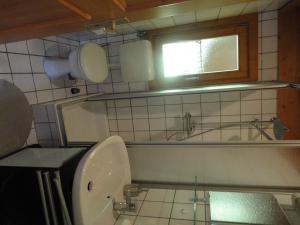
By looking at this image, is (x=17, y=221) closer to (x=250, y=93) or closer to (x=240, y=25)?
(x=250, y=93)

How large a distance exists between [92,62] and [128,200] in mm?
953

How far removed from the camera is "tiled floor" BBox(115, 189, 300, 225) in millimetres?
960

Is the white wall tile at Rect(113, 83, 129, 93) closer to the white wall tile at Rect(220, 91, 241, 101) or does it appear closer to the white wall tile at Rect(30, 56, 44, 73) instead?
the white wall tile at Rect(30, 56, 44, 73)

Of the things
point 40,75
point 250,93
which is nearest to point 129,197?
point 40,75

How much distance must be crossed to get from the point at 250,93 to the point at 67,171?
158 centimetres

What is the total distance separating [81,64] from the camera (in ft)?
4.29

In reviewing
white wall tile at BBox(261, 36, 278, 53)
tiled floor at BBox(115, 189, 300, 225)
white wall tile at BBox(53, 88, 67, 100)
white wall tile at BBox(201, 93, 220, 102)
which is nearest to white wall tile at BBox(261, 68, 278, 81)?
white wall tile at BBox(261, 36, 278, 53)

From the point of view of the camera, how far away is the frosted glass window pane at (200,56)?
69.9 inches

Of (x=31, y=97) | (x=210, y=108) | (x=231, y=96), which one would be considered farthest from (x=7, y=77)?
(x=231, y=96)

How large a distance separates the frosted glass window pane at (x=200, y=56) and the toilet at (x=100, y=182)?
1125 millimetres

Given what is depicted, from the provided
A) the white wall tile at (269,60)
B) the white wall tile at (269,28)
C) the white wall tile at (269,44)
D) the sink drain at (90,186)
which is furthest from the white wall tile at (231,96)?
the sink drain at (90,186)

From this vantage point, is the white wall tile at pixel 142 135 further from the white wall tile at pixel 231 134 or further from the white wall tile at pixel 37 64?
the white wall tile at pixel 37 64

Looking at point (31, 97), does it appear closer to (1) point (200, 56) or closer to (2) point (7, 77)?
(2) point (7, 77)

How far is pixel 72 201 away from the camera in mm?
738
